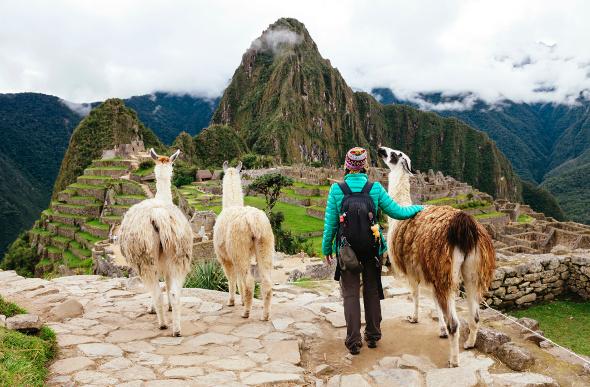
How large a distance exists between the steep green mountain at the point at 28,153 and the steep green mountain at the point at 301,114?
68.4 meters

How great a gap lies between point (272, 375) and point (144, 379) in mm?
989

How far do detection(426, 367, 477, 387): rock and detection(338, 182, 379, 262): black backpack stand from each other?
3.54ft

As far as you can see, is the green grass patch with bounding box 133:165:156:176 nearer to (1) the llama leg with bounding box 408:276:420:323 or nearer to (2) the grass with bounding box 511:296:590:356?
(2) the grass with bounding box 511:296:590:356

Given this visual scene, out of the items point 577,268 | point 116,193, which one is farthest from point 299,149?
point 577,268

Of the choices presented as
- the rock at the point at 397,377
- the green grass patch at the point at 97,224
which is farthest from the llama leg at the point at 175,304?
the green grass patch at the point at 97,224

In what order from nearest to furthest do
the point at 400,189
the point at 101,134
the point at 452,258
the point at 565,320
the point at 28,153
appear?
the point at 452,258
the point at 400,189
the point at 565,320
the point at 28,153
the point at 101,134

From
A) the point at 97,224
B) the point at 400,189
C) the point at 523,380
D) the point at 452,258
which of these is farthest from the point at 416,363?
the point at 97,224

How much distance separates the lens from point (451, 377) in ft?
9.16

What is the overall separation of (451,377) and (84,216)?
129 ft

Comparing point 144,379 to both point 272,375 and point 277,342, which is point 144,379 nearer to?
point 272,375

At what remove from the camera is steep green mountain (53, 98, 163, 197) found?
7562 cm

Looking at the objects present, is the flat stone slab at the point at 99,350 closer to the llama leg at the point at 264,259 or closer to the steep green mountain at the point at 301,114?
the llama leg at the point at 264,259

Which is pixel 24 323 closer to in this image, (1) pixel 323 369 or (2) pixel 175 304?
(2) pixel 175 304

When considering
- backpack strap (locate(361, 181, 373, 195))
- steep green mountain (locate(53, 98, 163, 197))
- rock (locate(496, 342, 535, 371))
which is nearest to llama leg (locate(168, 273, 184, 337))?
backpack strap (locate(361, 181, 373, 195))
